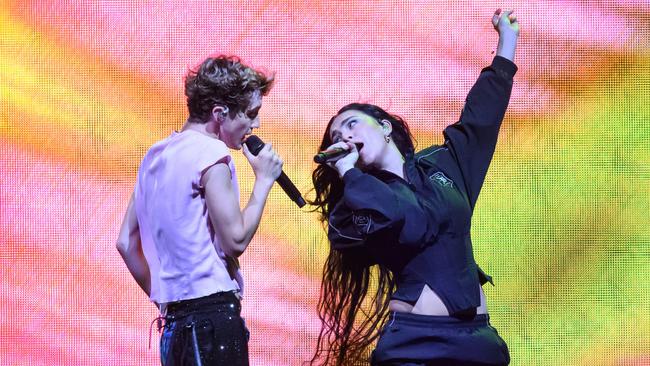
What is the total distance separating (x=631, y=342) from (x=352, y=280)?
43.7 inches

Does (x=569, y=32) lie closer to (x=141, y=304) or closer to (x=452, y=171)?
(x=452, y=171)

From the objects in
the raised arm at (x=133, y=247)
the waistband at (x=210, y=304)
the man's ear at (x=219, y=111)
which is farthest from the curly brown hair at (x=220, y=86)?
the waistband at (x=210, y=304)

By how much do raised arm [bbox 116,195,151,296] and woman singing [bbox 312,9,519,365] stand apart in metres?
0.44

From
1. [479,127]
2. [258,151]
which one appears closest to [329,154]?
[258,151]

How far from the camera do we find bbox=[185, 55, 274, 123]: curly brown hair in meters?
2.18

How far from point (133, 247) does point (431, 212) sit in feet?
2.26

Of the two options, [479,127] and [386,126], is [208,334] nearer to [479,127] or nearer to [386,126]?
[386,126]

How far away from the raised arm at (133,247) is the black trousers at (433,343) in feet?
1.89

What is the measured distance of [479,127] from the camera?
7.77 feet

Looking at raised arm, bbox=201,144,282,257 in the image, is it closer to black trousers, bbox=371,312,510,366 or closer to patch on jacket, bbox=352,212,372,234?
patch on jacket, bbox=352,212,372,234

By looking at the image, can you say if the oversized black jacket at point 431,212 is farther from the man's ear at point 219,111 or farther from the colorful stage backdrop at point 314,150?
the colorful stage backdrop at point 314,150

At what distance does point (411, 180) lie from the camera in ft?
7.55

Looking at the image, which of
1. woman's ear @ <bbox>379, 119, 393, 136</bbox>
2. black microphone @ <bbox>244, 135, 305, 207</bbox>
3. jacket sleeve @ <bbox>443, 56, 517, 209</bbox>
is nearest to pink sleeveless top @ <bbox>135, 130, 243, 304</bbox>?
black microphone @ <bbox>244, 135, 305, 207</bbox>

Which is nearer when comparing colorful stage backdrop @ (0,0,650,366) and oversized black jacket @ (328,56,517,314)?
oversized black jacket @ (328,56,517,314)
